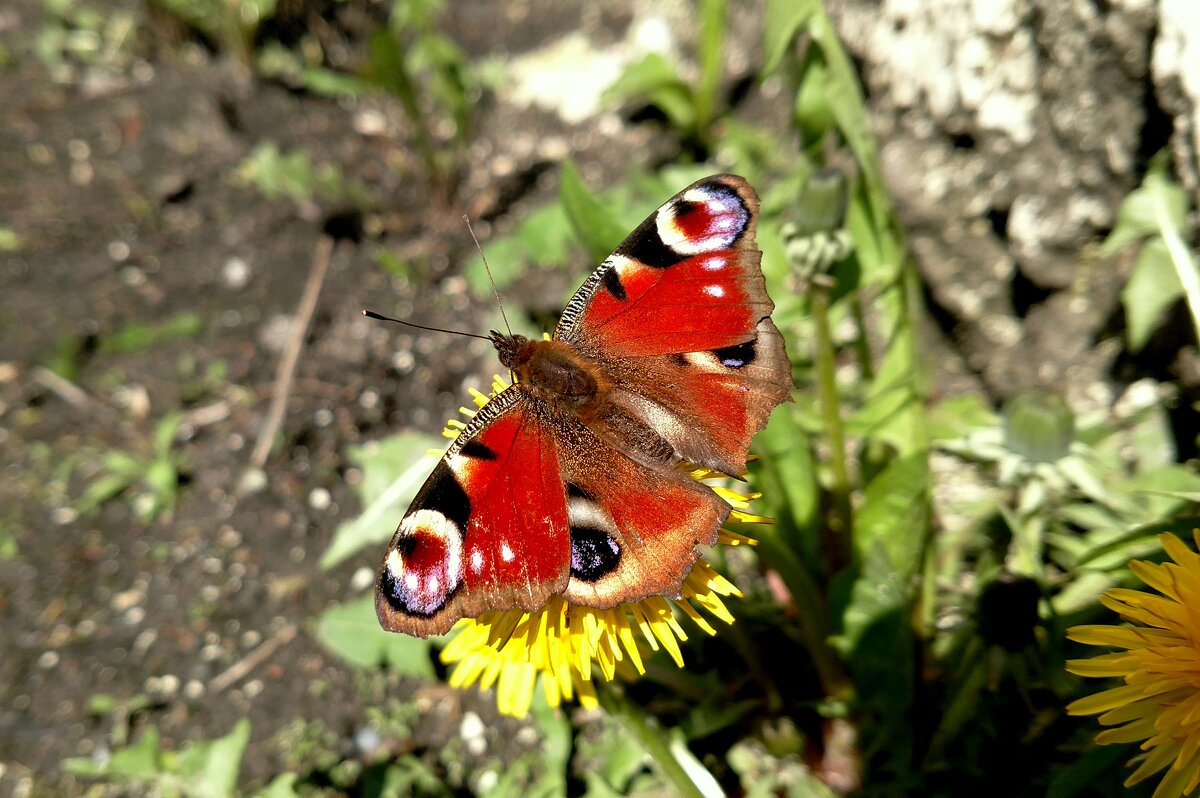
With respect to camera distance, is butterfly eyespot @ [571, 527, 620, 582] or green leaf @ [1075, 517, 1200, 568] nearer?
butterfly eyespot @ [571, 527, 620, 582]

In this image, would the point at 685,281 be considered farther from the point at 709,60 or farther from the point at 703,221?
the point at 709,60

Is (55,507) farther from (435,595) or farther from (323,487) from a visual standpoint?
(435,595)

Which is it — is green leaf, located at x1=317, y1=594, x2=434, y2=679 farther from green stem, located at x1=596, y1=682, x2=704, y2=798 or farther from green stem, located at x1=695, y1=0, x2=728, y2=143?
green stem, located at x1=695, y1=0, x2=728, y2=143

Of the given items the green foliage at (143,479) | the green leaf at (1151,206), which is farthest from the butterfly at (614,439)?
the green foliage at (143,479)

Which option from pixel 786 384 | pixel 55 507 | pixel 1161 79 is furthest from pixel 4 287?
pixel 1161 79

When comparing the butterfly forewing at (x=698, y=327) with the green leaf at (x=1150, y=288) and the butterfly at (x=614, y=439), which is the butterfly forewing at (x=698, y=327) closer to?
the butterfly at (x=614, y=439)

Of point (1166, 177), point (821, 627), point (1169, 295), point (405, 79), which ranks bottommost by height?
point (821, 627)

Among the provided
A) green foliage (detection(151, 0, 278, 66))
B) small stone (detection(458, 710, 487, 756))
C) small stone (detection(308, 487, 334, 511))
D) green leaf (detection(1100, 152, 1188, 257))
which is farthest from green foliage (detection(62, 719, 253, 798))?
green foliage (detection(151, 0, 278, 66))
